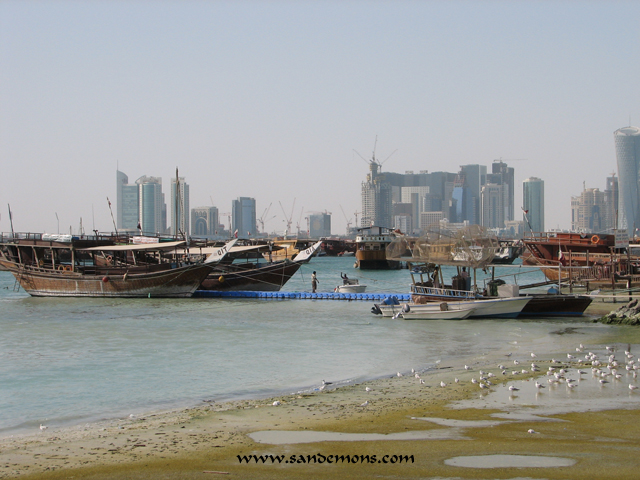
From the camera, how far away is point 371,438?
11.6 metres

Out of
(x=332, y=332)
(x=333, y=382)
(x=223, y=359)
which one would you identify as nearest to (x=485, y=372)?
(x=333, y=382)

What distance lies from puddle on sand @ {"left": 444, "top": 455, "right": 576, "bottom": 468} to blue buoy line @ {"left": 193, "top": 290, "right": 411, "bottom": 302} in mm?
32249

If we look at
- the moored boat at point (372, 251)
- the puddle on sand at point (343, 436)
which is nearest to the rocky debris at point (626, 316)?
the puddle on sand at point (343, 436)

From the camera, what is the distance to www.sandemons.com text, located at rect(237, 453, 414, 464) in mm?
10242

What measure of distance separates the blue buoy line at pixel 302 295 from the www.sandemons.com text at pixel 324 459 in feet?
105

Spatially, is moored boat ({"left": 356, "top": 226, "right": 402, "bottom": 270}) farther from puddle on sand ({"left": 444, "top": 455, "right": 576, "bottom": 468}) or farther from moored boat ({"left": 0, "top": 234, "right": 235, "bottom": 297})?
puddle on sand ({"left": 444, "top": 455, "right": 576, "bottom": 468})

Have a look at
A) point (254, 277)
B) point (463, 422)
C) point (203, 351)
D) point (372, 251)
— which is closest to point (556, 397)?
point (463, 422)

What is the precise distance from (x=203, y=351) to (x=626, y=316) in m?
17.2

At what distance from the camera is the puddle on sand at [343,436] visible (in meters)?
11.5

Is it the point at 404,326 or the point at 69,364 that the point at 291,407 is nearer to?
the point at 69,364

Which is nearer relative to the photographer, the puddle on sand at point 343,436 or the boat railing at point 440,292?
the puddle on sand at point 343,436

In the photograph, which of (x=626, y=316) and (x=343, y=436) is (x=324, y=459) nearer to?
(x=343, y=436)

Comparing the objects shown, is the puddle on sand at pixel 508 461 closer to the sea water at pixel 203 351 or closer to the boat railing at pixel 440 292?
the sea water at pixel 203 351

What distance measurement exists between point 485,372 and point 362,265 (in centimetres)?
8559
